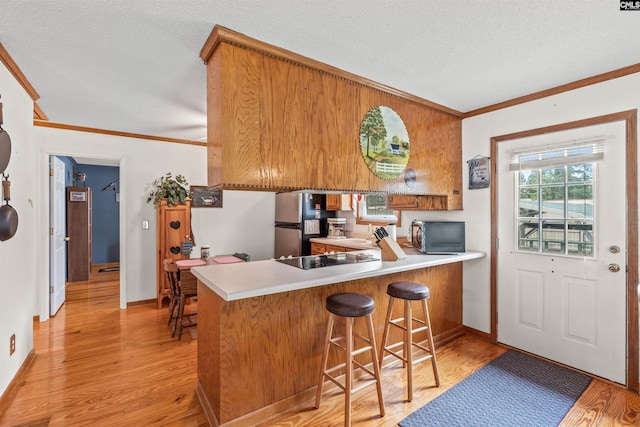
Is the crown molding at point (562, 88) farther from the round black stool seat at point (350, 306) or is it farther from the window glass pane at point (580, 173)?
the round black stool seat at point (350, 306)

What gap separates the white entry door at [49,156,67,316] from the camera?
3721 millimetres

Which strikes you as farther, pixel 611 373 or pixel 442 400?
pixel 611 373

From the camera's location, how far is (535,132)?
2721 millimetres

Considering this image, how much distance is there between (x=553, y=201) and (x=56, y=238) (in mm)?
5508

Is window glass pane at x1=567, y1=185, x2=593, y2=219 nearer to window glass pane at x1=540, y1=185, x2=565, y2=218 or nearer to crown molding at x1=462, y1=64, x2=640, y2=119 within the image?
window glass pane at x1=540, y1=185, x2=565, y2=218

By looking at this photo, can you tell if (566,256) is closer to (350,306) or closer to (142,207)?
(350,306)

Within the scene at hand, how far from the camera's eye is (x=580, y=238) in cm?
249

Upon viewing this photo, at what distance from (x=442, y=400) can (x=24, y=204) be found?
3.54m

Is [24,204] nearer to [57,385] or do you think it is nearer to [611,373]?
[57,385]

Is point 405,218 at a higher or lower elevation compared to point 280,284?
higher

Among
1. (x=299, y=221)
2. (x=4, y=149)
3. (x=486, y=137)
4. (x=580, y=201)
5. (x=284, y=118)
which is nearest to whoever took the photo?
(x=4, y=149)

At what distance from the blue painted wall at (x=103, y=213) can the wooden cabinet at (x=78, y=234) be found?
878mm

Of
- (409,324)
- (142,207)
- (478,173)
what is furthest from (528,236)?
(142,207)

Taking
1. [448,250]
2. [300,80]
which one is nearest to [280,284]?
[300,80]
